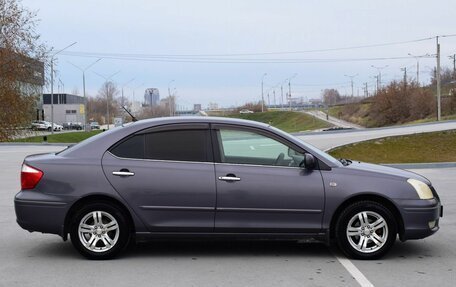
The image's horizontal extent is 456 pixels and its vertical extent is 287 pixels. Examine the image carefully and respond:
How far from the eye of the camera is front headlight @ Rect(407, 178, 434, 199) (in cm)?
588

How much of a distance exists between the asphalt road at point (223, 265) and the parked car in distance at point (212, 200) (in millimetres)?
286

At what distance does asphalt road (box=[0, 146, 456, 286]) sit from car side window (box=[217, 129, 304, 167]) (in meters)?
1.10

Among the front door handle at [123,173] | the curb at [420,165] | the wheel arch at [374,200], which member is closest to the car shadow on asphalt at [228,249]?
the wheel arch at [374,200]

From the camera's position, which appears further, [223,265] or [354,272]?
[223,265]

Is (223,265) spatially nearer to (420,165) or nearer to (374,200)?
(374,200)

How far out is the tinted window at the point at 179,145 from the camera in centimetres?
591

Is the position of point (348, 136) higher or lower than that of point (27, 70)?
lower

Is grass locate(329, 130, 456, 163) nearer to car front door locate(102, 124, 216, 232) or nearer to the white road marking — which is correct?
the white road marking

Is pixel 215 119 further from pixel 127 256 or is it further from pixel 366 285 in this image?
pixel 366 285

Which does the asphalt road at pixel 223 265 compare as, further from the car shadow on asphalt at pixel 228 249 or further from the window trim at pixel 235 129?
the window trim at pixel 235 129

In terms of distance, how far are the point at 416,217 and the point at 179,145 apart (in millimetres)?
2739

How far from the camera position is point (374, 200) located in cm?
588

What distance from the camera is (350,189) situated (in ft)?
18.9

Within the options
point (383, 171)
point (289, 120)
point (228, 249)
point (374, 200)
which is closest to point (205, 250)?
point (228, 249)
